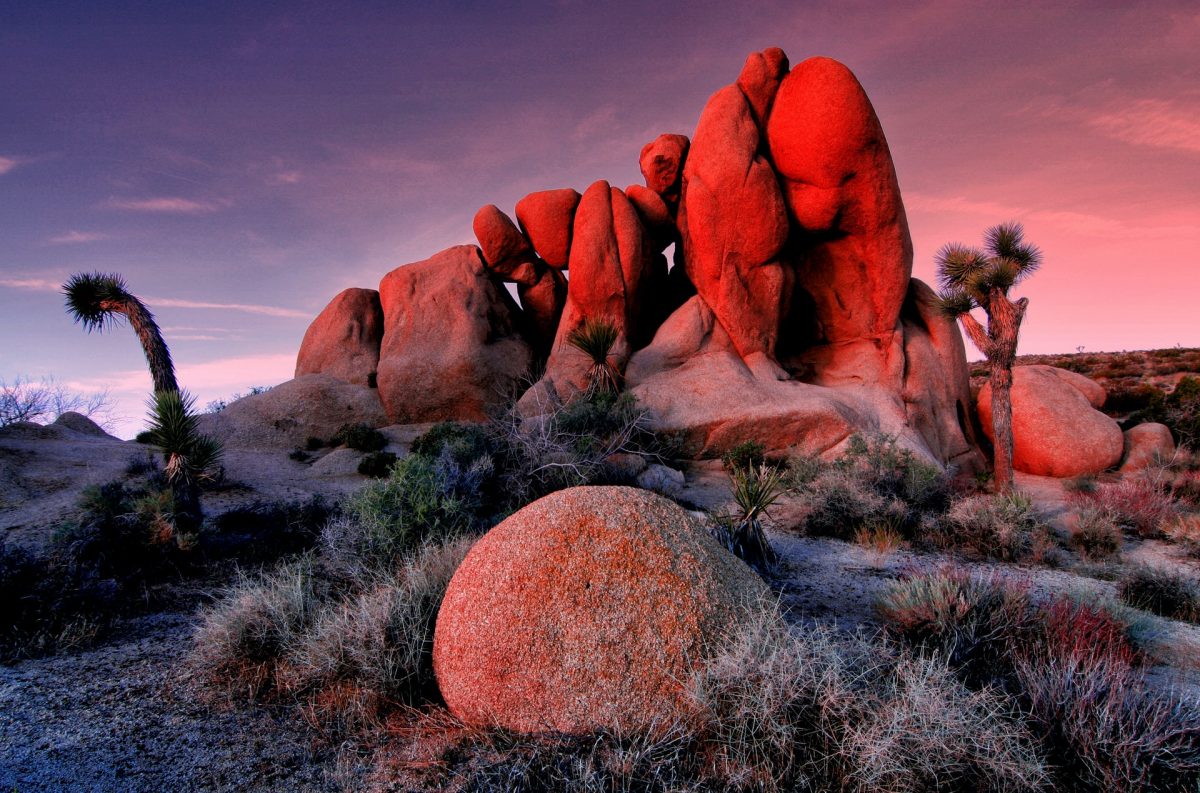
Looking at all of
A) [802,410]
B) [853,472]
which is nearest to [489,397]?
[802,410]

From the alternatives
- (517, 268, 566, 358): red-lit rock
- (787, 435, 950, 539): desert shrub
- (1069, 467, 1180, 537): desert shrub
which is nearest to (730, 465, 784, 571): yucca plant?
(787, 435, 950, 539): desert shrub

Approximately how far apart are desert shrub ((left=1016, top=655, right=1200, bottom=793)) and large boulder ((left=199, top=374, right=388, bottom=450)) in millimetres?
17456

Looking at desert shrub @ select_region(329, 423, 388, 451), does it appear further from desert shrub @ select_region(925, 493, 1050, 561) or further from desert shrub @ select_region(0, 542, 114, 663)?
desert shrub @ select_region(925, 493, 1050, 561)

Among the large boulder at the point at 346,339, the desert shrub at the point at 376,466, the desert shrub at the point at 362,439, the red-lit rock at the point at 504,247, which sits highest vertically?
the red-lit rock at the point at 504,247

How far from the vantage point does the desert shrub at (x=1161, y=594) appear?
219 inches

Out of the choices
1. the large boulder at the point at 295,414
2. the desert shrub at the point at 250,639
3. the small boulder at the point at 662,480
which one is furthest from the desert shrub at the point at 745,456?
the large boulder at the point at 295,414

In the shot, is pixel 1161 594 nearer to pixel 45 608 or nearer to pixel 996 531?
pixel 996 531

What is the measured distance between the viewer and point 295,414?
56.6 feet

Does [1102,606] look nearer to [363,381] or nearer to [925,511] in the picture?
[925,511]

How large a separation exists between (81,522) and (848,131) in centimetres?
1639

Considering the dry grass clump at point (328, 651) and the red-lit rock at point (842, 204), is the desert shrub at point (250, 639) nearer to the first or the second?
the dry grass clump at point (328, 651)

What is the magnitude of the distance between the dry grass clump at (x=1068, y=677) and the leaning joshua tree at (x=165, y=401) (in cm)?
836

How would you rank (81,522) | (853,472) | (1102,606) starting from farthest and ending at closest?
1. (853,472)
2. (81,522)
3. (1102,606)

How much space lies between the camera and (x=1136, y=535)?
29.5 feet
